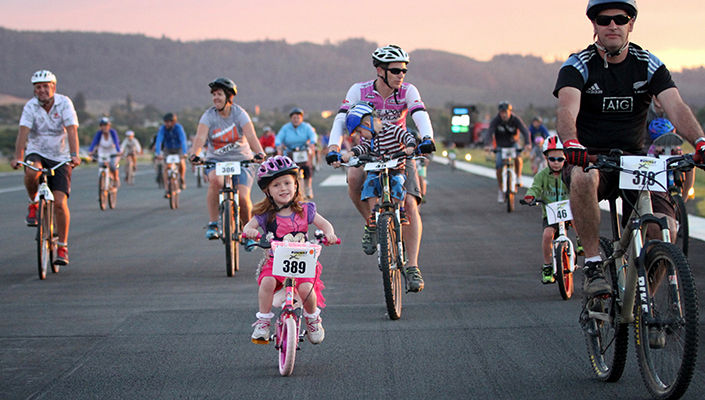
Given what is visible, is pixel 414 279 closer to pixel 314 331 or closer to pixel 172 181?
pixel 314 331

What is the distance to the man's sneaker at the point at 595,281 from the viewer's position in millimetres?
4777

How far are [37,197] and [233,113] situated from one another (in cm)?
242

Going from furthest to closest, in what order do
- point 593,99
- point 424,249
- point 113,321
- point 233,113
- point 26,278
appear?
point 424,249
point 233,113
point 26,278
point 113,321
point 593,99

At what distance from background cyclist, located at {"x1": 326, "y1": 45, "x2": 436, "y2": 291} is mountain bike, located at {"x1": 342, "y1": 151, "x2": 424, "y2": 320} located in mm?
247

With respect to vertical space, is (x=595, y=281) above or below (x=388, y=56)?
below

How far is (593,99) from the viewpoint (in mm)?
5191

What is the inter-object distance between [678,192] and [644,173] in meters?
4.60

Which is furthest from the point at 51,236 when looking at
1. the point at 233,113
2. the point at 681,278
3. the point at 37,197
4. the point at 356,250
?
the point at 681,278

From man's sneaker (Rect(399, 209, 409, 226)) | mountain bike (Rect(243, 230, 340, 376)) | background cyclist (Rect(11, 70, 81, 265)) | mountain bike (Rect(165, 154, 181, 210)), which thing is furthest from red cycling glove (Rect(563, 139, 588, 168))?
mountain bike (Rect(165, 154, 181, 210))

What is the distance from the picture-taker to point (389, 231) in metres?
6.95

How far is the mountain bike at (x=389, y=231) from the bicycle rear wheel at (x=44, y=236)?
4028mm

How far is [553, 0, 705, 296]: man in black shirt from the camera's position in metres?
4.95

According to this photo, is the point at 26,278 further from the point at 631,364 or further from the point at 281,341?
the point at 631,364

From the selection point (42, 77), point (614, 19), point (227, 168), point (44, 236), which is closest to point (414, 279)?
point (614, 19)
